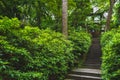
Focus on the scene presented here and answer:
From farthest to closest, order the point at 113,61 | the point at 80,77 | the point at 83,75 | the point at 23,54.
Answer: the point at 83,75, the point at 80,77, the point at 113,61, the point at 23,54

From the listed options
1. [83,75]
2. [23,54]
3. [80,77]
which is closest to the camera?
[23,54]

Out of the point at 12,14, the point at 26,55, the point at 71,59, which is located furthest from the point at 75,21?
the point at 26,55

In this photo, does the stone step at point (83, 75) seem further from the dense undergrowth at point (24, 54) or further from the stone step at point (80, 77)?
the dense undergrowth at point (24, 54)

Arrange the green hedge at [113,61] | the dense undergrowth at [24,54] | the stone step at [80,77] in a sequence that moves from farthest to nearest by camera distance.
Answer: the stone step at [80,77] → the green hedge at [113,61] → the dense undergrowth at [24,54]

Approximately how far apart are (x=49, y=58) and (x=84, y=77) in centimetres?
295

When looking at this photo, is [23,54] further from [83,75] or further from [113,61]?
[83,75]

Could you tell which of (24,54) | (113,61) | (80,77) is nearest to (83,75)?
(80,77)

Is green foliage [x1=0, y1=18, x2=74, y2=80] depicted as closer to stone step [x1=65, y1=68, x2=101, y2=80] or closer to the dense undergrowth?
the dense undergrowth

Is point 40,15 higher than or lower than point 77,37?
higher

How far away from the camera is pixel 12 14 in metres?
12.1

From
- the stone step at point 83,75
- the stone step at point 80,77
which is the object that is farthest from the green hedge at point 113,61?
the stone step at point 83,75

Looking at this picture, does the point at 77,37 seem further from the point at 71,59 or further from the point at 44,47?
the point at 44,47

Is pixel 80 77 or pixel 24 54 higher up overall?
pixel 24 54

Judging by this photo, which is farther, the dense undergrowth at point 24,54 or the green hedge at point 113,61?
the green hedge at point 113,61
